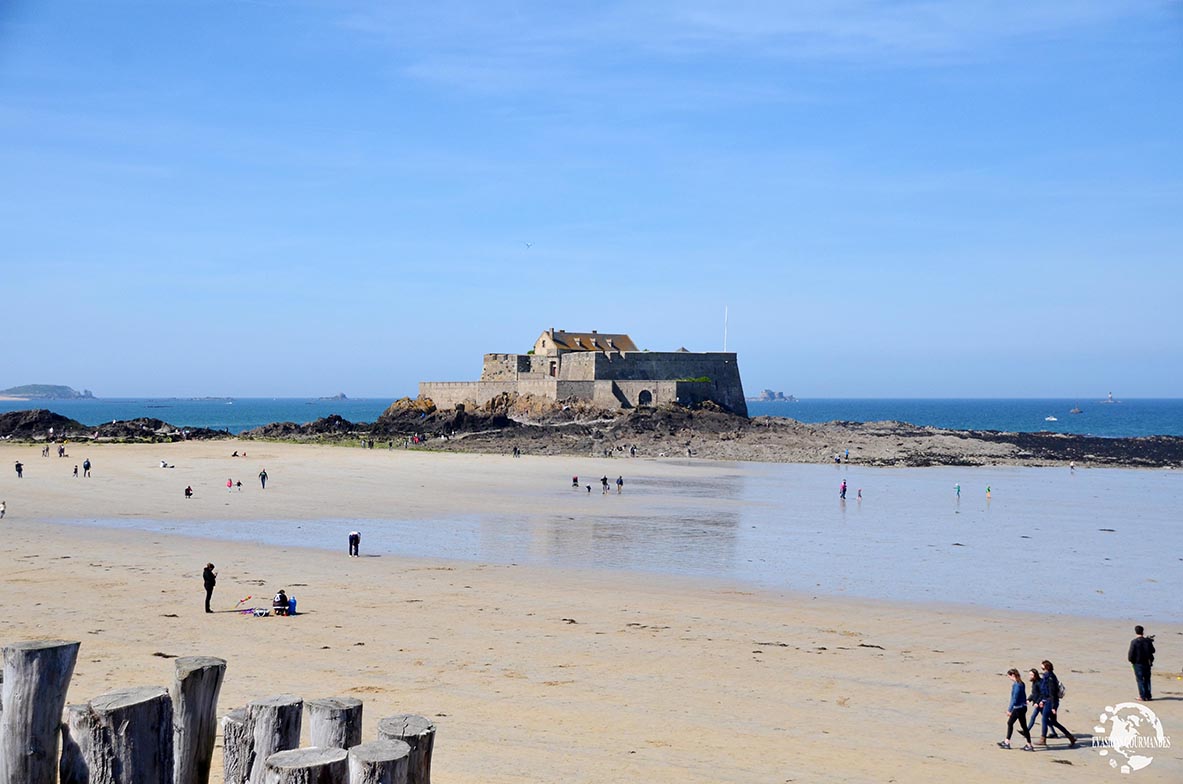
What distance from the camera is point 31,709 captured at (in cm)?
442

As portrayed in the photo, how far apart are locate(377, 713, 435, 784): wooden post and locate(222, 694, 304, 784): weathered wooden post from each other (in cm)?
46

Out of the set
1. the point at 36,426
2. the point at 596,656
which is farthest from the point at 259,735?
the point at 36,426

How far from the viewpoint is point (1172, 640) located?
14.5 m

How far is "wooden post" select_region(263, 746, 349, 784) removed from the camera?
391 centimetres

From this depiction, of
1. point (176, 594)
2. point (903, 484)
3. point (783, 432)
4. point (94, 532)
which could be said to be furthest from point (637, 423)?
point (176, 594)

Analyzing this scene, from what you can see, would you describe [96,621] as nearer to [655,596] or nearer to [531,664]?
[531,664]

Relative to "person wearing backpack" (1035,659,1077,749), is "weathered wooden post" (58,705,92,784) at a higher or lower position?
higher

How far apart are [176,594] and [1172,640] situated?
15.1m

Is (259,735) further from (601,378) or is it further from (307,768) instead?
(601,378)

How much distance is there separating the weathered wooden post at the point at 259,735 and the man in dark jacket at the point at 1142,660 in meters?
9.38

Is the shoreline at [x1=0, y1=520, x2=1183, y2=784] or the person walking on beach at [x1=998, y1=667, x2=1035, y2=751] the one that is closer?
the shoreline at [x1=0, y1=520, x2=1183, y2=784]

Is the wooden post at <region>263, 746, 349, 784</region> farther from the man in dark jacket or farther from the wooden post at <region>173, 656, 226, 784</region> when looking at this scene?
the man in dark jacket

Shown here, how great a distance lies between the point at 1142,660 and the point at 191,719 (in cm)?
989

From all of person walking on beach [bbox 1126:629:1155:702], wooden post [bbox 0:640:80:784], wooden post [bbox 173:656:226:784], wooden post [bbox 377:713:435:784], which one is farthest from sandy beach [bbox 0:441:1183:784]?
wooden post [bbox 0:640:80:784]
